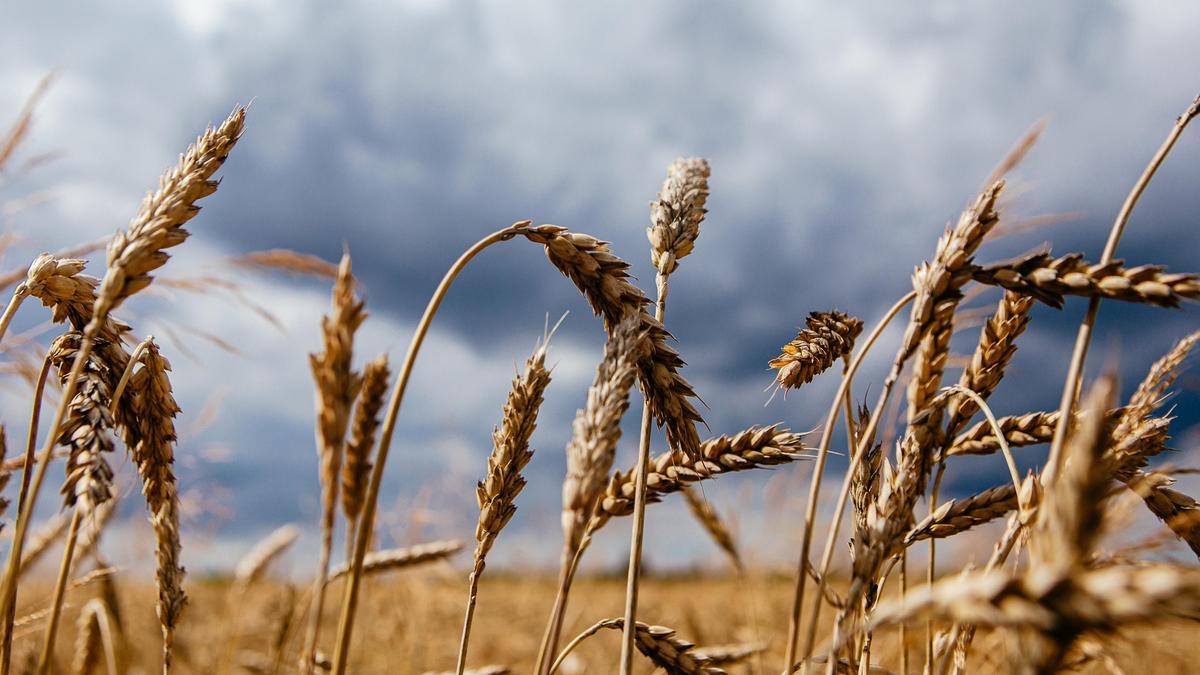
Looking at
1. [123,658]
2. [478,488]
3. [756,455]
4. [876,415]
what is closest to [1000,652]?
[756,455]

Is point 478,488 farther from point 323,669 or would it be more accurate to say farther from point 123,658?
point 123,658

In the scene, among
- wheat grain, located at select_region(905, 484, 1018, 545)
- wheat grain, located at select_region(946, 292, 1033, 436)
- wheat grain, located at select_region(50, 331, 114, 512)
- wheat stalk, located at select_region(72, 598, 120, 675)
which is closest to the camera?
wheat grain, located at select_region(50, 331, 114, 512)

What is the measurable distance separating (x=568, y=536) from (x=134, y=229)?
100 cm

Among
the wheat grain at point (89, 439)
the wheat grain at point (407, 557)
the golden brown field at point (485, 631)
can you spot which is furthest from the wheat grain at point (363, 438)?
the golden brown field at point (485, 631)

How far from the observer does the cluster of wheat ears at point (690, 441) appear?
0.98m

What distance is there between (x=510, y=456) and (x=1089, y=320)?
1.08m

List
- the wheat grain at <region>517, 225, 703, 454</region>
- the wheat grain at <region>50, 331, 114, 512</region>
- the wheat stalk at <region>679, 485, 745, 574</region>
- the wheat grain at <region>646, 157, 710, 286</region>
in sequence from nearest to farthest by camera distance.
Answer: the wheat grain at <region>50, 331, 114, 512</region>
the wheat grain at <region>517, 225, 703, 454</region>
the wheat grain at <region>646, 157, 710, 286</region>
the wheat stalk at <region>679, 485, 745, 574</region>

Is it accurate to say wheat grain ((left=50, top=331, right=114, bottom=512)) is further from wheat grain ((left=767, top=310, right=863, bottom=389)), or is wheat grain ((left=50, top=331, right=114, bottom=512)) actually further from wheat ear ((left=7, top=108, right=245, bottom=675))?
wheat grain ((left=767, top=310, right=863, bottom=389))

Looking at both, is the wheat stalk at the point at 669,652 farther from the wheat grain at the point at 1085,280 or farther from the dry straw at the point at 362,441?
the wheat grain at the point at 1085,280

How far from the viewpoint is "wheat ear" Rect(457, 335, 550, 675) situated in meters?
1.64

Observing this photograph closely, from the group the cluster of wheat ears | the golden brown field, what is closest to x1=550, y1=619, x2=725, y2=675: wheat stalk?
the cluster of wheat ears

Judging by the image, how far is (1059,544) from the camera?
3.01 feet

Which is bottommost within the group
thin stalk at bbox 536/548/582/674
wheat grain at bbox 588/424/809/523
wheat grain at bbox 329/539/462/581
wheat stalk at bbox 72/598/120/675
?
wheat stalk at bbox 72/598/120/675

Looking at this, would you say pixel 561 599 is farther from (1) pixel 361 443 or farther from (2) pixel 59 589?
(2) pixel 59 589
